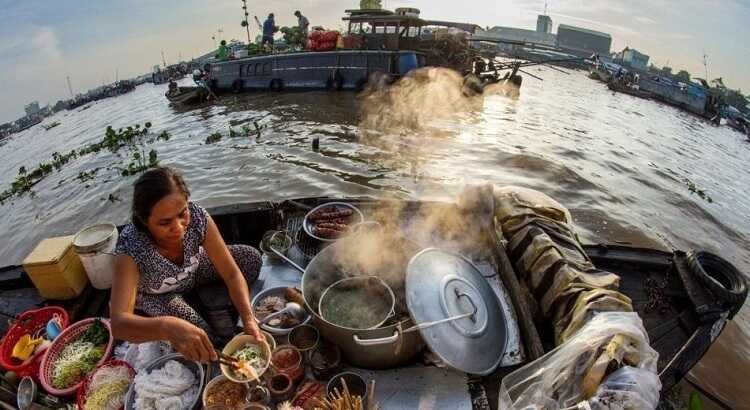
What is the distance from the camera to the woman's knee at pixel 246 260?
405 centimetres

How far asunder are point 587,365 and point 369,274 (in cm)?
209

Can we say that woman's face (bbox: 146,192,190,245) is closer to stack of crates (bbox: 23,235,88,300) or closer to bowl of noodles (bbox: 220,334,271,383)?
bowl of noodles (bbox: 220,334,271,383)

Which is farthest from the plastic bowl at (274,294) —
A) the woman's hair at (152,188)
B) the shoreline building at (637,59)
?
the shoreline building at (637,59)

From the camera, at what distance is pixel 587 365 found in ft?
7.00

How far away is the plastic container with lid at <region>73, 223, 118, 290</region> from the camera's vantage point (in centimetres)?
390

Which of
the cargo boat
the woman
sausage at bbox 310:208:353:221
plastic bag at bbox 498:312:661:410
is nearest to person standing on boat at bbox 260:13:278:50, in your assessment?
the cargo boat

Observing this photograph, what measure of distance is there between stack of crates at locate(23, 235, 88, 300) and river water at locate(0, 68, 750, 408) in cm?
497

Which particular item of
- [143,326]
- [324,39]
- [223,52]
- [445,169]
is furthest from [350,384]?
[223,52]

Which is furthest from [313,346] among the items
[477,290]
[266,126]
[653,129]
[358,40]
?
[653,129]

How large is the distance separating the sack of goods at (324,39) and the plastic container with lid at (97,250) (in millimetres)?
20793

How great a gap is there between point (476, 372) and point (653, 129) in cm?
2462

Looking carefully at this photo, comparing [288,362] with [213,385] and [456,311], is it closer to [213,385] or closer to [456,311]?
[213,385]

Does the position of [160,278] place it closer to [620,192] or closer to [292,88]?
[620,192]

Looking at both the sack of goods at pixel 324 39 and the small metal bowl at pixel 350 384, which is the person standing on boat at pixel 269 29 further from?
the small metal bowl at pixel 350 384
